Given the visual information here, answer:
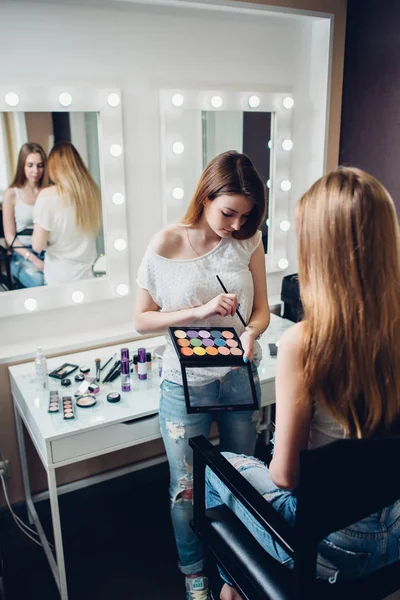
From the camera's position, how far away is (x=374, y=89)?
2146mm

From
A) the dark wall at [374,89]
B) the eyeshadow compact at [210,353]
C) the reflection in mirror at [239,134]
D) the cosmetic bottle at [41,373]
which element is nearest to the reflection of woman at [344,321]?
the eyeshadow compact at [210,353]

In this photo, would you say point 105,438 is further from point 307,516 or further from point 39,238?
point 307,516

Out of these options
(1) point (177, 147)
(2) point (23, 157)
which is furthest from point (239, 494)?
(1) point (177, 147)

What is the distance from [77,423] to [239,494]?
0.66 metres

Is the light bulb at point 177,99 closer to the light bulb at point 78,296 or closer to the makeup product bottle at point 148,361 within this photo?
the light bulb at point 78,296

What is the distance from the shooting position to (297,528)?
2.66 ft

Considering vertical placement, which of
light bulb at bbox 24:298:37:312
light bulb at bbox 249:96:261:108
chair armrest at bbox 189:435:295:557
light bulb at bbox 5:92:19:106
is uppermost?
light bulb at bbox 249:96:261:108

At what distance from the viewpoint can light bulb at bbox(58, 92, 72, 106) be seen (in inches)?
69.5

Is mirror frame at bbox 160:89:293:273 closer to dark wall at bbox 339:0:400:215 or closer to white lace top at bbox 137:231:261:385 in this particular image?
dark wall at bbox 339:0:400:215

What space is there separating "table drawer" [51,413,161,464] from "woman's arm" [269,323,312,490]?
2.30 ft

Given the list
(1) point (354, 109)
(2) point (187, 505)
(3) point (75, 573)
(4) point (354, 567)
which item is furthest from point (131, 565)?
A: (1) point (354, 109)

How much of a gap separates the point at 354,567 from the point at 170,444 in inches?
23.9

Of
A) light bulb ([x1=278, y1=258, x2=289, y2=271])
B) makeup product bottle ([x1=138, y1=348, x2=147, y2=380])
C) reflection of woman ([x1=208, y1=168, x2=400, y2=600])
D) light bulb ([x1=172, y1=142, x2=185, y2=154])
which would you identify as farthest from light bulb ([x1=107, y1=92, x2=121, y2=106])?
reflection of woman ([x1=208, y1=168, x2=400, y2=600])

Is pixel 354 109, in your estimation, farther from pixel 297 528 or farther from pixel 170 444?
pixel 297 528
